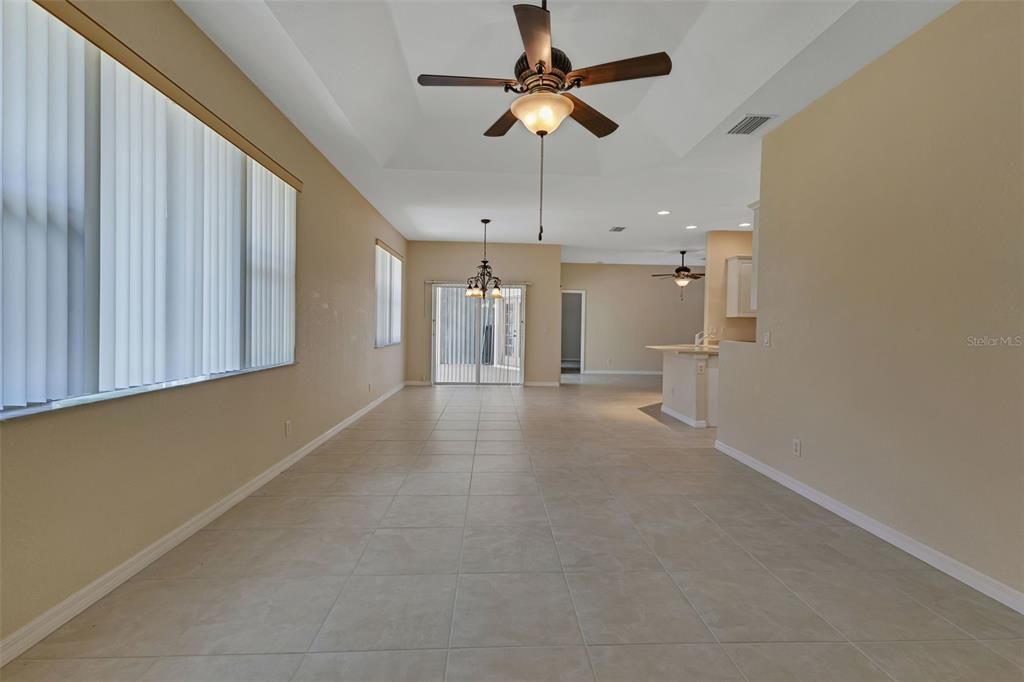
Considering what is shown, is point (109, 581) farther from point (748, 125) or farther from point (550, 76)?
point (748, 125)

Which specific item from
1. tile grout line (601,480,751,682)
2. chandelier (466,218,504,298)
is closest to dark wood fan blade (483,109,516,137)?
tile grout line (601,480,751,682)

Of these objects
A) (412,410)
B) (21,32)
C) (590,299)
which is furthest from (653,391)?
(21,32)

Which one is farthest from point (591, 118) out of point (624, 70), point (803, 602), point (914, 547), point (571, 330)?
point (571, 330)

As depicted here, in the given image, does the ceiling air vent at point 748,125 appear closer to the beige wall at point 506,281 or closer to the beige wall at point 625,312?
the beige wall at point 506,281

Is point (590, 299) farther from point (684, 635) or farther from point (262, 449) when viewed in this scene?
point (684, 635)

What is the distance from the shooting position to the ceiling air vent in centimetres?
328

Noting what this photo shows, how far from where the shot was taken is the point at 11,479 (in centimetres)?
149

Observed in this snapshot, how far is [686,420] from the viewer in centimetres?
560

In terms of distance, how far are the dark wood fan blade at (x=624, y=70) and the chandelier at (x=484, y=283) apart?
15.4 feet

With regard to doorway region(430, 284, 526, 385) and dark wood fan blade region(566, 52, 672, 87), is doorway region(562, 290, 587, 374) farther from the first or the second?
dark wood fan blade region(566, 52, 672, 87)

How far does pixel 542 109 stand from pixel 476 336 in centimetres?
674

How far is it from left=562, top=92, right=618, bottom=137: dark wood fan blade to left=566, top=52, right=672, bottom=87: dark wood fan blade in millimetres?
135

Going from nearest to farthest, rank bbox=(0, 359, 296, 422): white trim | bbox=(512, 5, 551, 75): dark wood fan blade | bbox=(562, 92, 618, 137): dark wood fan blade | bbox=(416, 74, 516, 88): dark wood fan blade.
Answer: bbox=(0, 359, 296, 422): white trim < bbox=(512, 5, 551, 75): dark wood fan blade < bbox=(416, 74, 516, 88): dark wood fan blade < bbox=(562, 92, 618, 137): dark wood fan blade

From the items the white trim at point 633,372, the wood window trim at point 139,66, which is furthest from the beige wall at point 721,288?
the wood window trim at point 139,66
